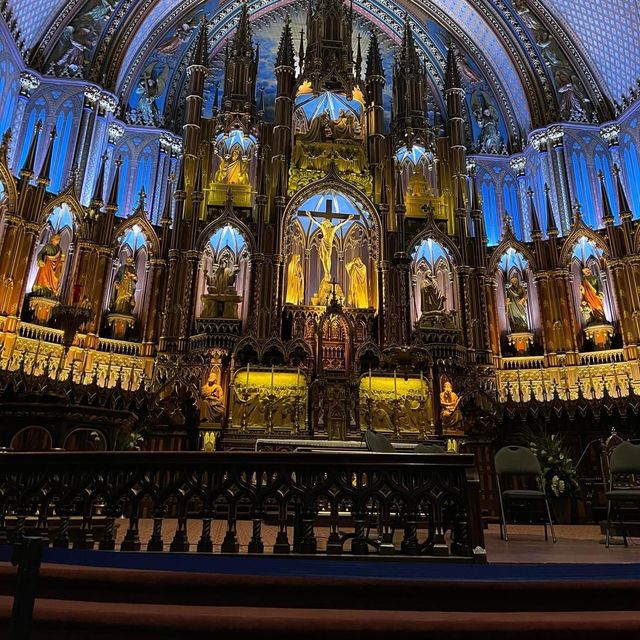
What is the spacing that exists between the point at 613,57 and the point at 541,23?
4.01 metres

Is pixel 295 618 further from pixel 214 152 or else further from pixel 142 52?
pixel 142 52

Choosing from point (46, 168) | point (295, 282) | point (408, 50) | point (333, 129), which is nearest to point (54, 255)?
point (46, 168)

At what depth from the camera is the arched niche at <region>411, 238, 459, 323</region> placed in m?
20.2

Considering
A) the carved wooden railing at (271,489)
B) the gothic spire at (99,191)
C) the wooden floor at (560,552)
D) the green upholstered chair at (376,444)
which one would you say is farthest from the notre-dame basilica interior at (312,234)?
the green upholstered chair at (376,444)

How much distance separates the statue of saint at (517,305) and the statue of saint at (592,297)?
2.00 m

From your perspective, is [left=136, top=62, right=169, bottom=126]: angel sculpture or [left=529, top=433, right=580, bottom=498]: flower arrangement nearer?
[left=529, top=433, right=580, bottom=498]: flower arrangement

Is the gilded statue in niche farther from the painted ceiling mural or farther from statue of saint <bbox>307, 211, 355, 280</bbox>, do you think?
the painted ceiling mural

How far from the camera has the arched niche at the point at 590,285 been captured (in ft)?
64.3

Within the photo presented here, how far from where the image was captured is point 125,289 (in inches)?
773

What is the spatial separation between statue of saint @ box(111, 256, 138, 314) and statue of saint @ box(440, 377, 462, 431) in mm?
11302

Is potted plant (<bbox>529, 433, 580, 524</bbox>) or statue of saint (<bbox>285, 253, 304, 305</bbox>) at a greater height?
statue of saint (<bbox>285, 253, 304, 305</bbox>)

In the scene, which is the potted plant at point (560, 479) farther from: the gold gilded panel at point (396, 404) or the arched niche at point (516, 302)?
the arched niche at point (516, 302)

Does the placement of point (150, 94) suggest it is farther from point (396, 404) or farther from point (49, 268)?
point (396, 404)

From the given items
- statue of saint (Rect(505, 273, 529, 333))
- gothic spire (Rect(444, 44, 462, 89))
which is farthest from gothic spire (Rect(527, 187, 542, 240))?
gothic spire (Rect(444, 44, 462, 89))
